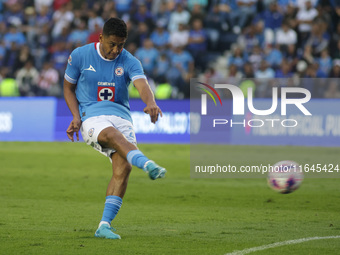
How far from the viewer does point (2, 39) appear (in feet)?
96.6

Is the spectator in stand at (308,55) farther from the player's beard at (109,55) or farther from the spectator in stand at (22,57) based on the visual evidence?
the player's beard at (109,55)

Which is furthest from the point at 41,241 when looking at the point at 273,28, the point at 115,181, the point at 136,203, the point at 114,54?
the point at 273,28

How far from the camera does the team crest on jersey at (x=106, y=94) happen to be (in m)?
7.57

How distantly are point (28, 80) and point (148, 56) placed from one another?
4.57 m

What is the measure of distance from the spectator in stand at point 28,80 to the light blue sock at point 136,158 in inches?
766

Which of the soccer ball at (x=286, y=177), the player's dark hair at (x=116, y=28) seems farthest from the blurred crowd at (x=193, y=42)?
the player's dark hair at (x=116, y=28)

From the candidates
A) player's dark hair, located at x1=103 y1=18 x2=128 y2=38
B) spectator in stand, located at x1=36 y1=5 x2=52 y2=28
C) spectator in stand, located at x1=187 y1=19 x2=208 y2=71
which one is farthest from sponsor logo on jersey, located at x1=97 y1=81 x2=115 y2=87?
spectator in stand, located at x1=36 y1=5 x2=52 y2=28

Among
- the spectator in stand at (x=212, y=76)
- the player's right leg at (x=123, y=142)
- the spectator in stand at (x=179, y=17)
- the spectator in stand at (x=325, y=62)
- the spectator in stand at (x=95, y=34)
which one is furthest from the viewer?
the spectator in stand at (x=95, y=34)

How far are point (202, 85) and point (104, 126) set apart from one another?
618 inches

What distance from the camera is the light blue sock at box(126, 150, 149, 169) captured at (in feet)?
21.9

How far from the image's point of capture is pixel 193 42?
84.8 feet

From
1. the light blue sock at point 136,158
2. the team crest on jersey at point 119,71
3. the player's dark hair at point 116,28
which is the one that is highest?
the player's dark hair at point 116,28

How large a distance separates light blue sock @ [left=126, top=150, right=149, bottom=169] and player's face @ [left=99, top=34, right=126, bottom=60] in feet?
3.71

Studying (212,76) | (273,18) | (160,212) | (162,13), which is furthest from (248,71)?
(160,212)
